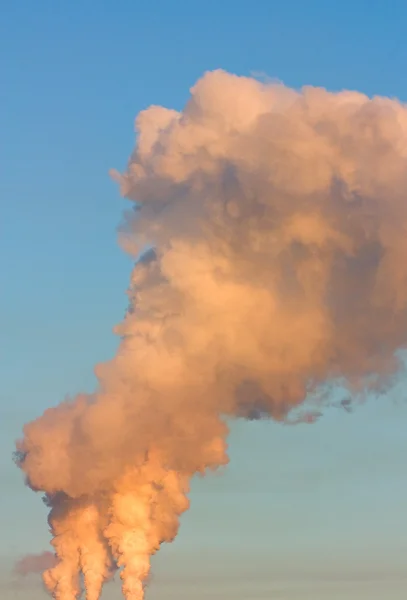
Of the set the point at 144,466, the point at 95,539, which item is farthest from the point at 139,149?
the point at 95,539

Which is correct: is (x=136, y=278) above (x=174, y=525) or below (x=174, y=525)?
above

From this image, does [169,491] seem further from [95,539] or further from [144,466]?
[95,539]

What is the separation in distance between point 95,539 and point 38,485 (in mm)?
13781

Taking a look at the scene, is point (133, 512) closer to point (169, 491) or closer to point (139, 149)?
point (169, 491)

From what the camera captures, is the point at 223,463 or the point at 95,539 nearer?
the point at 223,463

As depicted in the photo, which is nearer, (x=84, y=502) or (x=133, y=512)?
(x=133, y=512)

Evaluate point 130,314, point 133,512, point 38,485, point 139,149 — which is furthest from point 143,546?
point 139,149

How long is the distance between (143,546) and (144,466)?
11132 millimetres

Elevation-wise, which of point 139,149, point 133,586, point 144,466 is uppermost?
point 139,149

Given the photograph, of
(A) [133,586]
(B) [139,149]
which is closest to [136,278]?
(B) [139,149]

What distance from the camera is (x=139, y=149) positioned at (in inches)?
7338

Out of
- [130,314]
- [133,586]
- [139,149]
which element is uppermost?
[139,149]

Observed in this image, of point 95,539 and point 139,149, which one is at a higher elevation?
point 139,149

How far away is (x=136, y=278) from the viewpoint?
185m
